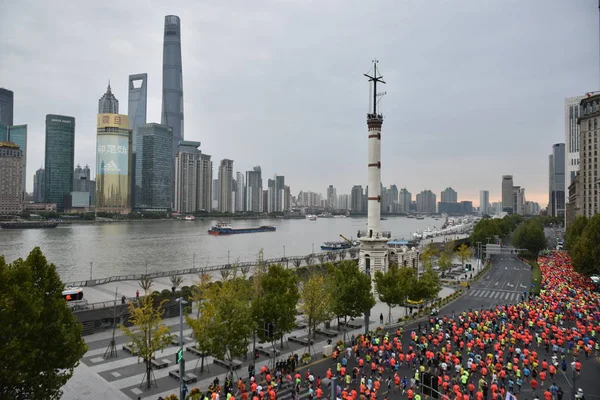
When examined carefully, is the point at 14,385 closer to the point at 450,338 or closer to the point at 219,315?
the point at 219,315

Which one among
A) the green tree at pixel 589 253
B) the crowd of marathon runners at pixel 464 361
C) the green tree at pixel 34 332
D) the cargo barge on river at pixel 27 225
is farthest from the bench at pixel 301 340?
the cargo barge on river at pixel 27 225

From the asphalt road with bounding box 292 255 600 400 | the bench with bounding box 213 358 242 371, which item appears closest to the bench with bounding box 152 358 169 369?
the bench with bounding box 213 358 242 371

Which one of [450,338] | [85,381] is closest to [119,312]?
[85,381]

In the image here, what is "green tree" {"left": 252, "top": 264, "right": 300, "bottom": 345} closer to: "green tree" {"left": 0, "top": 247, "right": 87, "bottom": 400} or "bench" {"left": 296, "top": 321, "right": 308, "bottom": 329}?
"bench" {"left": 296, "top": 321, "right": 308, "bottom": 329}

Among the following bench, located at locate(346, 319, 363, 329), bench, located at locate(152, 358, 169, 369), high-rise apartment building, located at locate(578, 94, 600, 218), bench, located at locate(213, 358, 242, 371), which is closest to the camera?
bench, located at locate(152, 358, 169, 369)

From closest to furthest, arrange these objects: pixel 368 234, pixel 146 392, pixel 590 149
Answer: pixel 146 392
pixel 368 234
pixel 590 149

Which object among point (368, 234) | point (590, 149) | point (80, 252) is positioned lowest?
point (80, 252)
